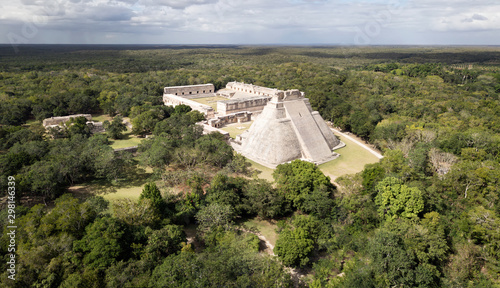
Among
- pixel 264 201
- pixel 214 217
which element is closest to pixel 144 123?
pixel 214 217

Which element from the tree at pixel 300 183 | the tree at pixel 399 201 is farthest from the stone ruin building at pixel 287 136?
the tree at pixel 399 201

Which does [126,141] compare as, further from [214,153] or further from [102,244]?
[102,244]

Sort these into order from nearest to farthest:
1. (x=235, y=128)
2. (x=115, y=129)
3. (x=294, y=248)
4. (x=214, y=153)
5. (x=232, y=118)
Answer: (x=294, y=248) → (x=214, y=153) → (x=115, y=129) → (x=235, y=128) → (x=232, y=118)

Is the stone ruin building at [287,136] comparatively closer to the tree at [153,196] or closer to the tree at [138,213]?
the tree at [153,196]

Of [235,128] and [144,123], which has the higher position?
[144,123]

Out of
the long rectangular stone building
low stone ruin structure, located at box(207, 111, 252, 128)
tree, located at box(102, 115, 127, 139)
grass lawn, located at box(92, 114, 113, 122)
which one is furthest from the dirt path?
grass lawn, located at box(92, 114, 113, 122)

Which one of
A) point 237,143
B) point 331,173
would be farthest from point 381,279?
point 237,143
